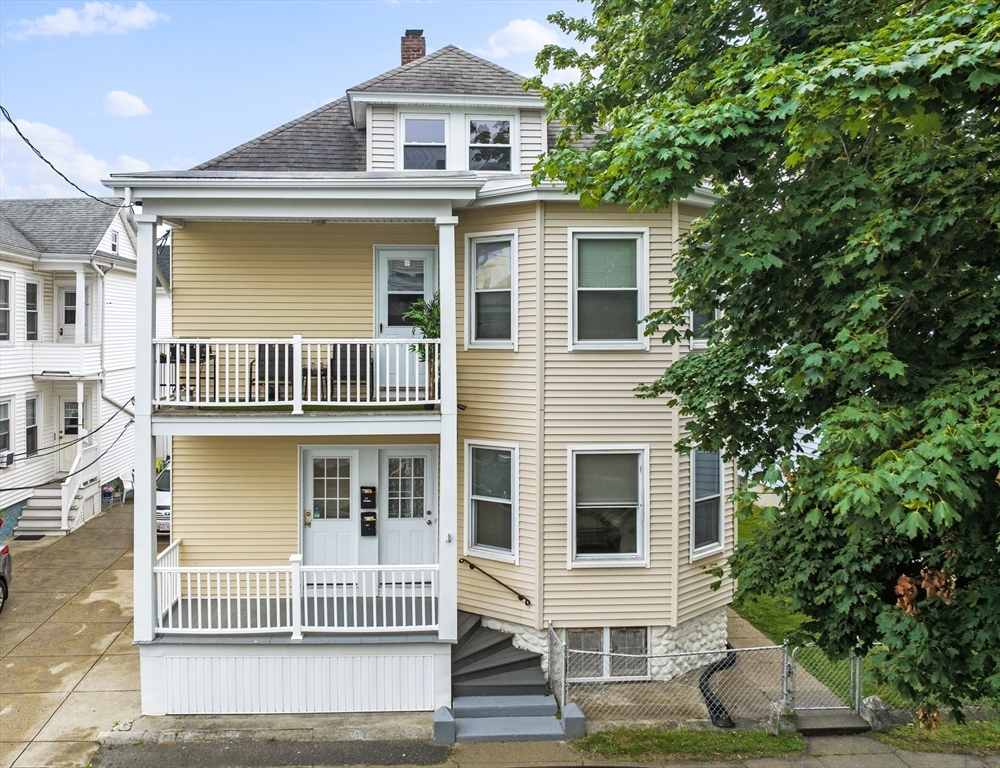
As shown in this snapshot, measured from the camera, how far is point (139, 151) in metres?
34.4

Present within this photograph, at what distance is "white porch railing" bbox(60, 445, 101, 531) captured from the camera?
1669 centimetres

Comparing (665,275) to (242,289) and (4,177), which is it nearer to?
(242,289)

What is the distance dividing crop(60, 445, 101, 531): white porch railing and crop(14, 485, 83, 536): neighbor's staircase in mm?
201

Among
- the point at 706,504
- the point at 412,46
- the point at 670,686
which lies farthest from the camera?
the point at 412,46

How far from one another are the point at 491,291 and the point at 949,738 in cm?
779

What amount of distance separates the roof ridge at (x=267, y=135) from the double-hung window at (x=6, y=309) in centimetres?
943

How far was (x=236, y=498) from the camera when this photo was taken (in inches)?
406

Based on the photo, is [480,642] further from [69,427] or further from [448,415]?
[69,427]

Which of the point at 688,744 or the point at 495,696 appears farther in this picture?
the point at 495,696

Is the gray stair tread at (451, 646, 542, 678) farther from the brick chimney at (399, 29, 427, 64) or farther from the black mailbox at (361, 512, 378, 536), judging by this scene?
the brick chimney at (399, 29, 427, 64)

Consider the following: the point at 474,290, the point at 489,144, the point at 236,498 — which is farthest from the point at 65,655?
the point at 489,144

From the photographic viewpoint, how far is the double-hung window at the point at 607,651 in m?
9.52

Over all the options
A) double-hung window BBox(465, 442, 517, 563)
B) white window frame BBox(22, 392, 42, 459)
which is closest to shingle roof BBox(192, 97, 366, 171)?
double-hung window BBox(465, 442, 517, 563)

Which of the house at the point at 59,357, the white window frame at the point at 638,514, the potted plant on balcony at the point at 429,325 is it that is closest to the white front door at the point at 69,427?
the house at the point at 59,357
